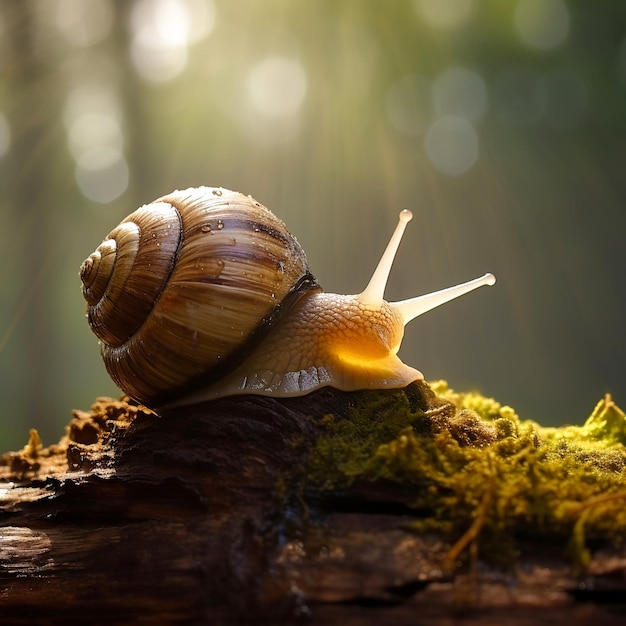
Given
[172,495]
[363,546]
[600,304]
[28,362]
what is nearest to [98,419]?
[172,495]

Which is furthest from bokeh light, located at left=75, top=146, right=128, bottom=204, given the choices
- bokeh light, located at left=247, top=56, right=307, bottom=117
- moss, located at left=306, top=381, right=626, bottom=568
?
moss, located at left=306, top=381, right=626, bottom=568

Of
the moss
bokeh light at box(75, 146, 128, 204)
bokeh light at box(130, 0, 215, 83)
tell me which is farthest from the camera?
bokeh light at box(75, 146, 128, 204)

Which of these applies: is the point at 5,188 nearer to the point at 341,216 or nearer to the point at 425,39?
the point at 341,216

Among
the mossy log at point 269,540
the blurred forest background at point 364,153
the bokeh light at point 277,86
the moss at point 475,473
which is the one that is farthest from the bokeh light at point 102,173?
the moss at point 475,473

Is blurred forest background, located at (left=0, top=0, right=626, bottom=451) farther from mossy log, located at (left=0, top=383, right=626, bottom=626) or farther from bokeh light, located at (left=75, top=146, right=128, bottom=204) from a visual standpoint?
mossy log, located at (left=0, top=383, right=626, bottom=626)

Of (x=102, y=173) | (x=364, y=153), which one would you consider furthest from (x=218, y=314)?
(x=102, y=173)

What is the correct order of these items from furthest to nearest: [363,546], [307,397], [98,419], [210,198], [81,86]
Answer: [81,86]
[98,419]
[210,198]
[307,397]
[363,546]
